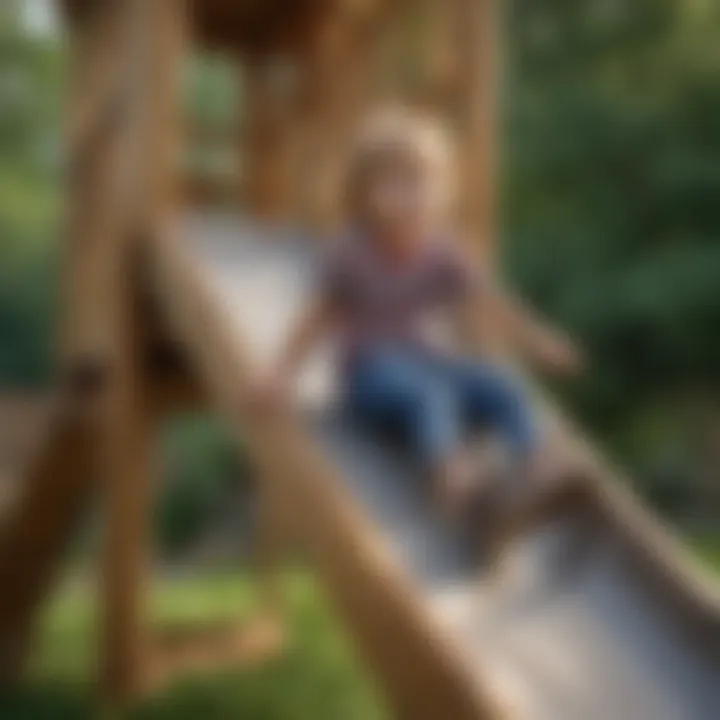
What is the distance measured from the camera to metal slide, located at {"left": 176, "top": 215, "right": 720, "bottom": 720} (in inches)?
75.8

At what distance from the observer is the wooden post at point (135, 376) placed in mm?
3197

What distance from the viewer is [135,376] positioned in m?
3.43

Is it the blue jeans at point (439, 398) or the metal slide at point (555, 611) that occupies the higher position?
the blue jeans at point (439, 398)

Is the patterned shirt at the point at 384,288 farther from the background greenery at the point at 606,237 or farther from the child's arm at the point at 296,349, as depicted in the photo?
the background greenery at the point at 606,237

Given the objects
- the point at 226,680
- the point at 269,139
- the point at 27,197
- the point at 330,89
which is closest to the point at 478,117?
→ the point at 330,89

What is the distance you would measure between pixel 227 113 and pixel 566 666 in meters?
5.76

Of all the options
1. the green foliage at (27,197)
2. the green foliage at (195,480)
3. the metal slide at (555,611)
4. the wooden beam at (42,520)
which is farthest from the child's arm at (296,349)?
the green foliage at (27,197)

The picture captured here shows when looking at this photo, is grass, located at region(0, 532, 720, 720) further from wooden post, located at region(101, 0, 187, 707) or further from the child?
the child

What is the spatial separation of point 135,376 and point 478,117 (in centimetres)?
106

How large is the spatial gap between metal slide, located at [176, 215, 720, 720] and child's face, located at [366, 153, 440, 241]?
0.34m

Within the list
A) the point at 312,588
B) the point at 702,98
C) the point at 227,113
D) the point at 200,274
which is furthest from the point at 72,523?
A: the point at 702,98

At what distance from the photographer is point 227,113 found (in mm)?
7422

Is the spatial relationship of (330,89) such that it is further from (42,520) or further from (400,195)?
(400,195)

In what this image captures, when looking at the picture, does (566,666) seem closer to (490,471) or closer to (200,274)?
(490,471)
